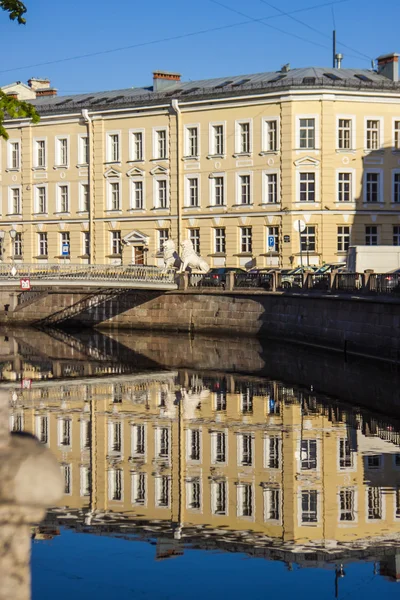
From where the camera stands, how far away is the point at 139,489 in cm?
1795

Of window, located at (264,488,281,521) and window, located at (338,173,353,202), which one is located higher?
window, located at (338,173,353,202)

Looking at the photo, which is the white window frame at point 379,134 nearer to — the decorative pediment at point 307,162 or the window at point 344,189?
the window at point 344,189

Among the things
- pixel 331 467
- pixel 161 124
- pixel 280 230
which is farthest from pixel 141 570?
pixel 161 124

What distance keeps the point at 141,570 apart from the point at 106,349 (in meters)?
31.7

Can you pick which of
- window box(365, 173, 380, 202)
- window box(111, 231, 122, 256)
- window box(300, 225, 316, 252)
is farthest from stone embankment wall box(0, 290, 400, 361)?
window box(365, 173, 380, 202)

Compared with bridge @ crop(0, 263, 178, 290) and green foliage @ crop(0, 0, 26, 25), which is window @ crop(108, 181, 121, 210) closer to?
bridge @ crop(0, 263, 178, 290)

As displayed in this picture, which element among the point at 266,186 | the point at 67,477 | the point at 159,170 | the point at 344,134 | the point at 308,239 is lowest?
the point at 67,477

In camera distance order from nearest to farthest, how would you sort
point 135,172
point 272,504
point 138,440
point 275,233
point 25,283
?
point 272,504, point 138,440, point 25,283, point 275,233, point 135,172

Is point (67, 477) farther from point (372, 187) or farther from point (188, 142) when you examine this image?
point (188, 142)

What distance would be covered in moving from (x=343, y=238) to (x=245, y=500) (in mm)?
38178

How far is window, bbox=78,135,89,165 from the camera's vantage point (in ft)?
198

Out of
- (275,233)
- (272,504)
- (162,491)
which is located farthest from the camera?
(275,233)

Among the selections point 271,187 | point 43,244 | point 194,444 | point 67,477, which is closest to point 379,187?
point 271,187

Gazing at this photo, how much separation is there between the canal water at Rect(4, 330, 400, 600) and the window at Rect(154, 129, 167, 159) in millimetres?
23682
